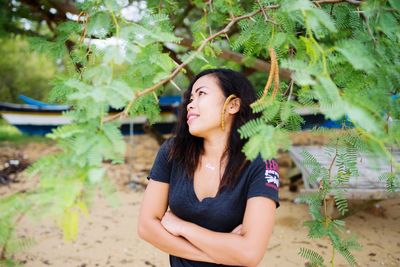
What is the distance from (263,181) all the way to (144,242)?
8.89 ft

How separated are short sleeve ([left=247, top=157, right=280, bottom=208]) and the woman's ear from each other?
11.7 inches

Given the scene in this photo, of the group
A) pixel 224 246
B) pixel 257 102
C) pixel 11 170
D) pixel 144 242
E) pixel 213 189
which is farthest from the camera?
pixel 11 170

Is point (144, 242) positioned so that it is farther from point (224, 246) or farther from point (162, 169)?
point (224, 246)

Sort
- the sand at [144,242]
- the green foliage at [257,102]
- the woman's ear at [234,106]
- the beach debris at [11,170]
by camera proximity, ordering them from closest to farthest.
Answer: the green foliage at [257,102]
the woman's ear at [234,106]
the sand at [144,242]
the beach debris at [11,170]

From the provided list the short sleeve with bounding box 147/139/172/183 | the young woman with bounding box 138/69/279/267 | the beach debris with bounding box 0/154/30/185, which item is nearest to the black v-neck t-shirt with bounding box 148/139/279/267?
A: the young woman with bounding box 138/69/279/267

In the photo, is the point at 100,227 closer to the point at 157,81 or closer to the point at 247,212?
the point at 247,212

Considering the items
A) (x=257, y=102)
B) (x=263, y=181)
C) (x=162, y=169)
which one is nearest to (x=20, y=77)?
(x=162, y=169)

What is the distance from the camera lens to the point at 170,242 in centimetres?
179

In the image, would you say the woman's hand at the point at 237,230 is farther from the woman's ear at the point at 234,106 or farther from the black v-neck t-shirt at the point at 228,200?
the woman's ear at the point at 234,106

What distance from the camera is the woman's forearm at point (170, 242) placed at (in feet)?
5.63

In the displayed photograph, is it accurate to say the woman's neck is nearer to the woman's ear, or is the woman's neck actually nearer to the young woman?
the young woman

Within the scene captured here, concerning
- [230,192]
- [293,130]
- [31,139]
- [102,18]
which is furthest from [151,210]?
[31,139]

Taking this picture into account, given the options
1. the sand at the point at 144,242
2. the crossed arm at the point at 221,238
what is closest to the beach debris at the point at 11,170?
the sand at the point at 144,242

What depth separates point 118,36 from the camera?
1.16 meters
